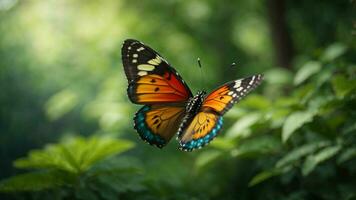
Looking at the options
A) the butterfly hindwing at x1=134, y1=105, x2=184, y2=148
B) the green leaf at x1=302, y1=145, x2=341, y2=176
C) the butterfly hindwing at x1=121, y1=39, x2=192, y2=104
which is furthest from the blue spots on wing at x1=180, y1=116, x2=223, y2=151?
the green leaf at x1=302, y1=145, x2=341, y2=176

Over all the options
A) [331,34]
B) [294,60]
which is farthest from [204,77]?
[331,34]

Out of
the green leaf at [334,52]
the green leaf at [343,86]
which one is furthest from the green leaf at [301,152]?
the green leaf at [334,52]

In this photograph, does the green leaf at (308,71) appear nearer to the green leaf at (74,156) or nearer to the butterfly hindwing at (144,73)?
the butterfly hindwing at (144,73)

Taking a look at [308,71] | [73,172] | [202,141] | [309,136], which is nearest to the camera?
[202,141]

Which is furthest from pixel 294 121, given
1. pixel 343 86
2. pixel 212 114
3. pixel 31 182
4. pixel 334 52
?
pixel 31 182

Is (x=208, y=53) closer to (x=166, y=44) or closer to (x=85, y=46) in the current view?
(x=166, y=44)

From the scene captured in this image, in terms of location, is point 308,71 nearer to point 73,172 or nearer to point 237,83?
point 237,83

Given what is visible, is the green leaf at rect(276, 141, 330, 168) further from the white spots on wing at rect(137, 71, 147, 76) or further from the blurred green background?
the white spots on wing at rect(137, 71, 147, 76)
